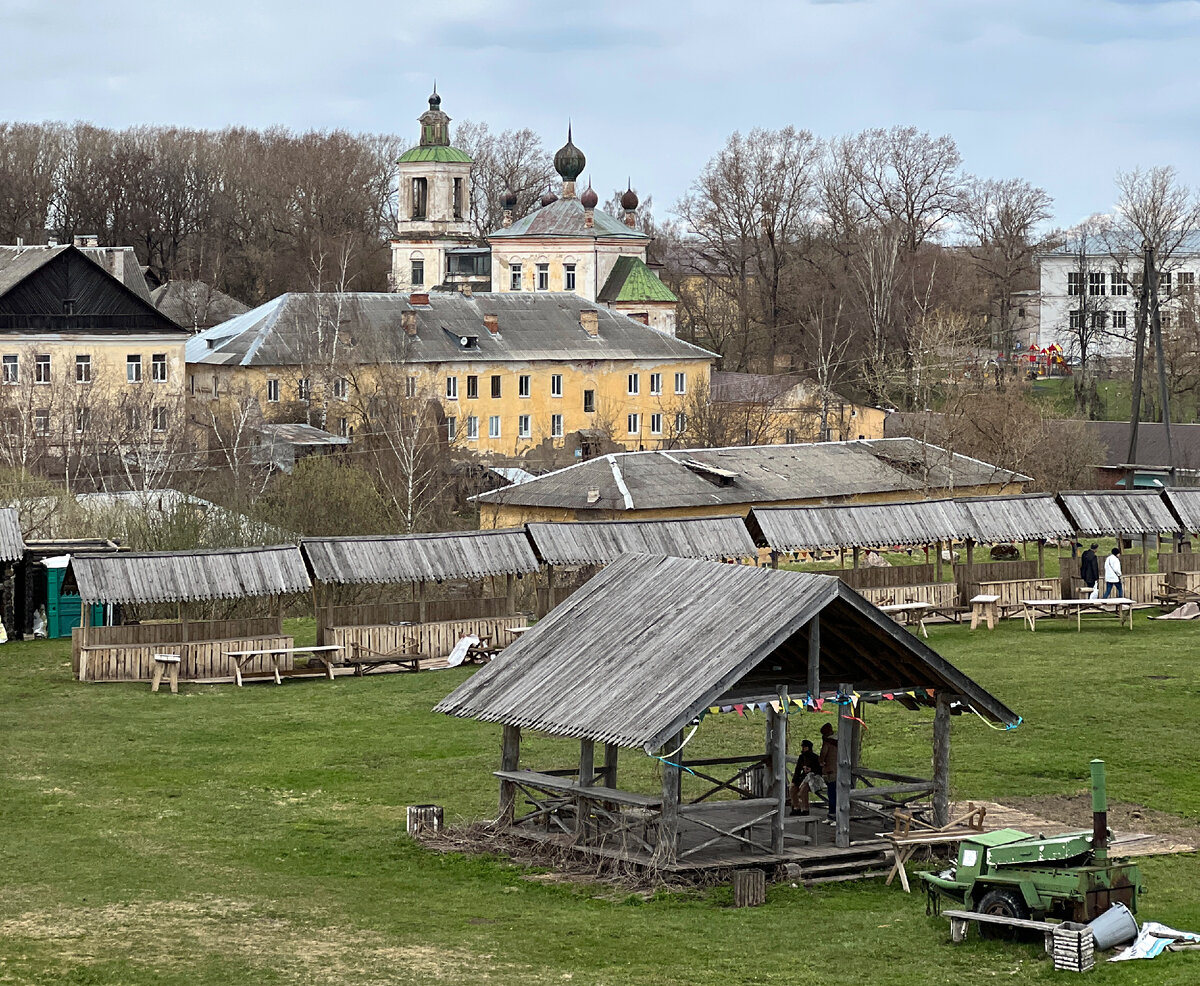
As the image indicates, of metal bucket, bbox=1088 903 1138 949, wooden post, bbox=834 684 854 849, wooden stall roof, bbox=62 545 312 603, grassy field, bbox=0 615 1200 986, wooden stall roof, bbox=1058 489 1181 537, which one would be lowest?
grassy field, bbox=0 615 1200 986

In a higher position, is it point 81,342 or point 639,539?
point 81,342

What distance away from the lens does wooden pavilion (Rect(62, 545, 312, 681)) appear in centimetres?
3384

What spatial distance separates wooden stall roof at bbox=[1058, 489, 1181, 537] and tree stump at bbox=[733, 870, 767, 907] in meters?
24.0

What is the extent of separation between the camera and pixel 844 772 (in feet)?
66.2

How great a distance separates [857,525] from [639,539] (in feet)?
15.8

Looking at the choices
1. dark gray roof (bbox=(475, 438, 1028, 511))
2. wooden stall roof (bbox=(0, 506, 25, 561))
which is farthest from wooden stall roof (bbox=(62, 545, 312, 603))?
dark gray roof (bbox=(475, 438, 1028, 511))

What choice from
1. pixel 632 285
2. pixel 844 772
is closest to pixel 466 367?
pixel 632 285

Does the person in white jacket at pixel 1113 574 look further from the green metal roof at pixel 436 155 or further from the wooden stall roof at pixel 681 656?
the green metal roof at pixel 436 155

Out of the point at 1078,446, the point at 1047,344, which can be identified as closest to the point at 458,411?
the point at 1078,446

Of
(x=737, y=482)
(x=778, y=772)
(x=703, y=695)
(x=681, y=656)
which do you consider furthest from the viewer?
(x=737, y=482)

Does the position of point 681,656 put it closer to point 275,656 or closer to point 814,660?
point 814,660

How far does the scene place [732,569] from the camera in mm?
21188

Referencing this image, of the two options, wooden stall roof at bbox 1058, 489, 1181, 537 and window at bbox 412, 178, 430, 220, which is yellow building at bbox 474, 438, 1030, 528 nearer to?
wooden stall roof at bbox 1058, 489, 1181, 537

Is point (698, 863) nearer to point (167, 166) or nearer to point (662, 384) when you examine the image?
point (662, 384)
